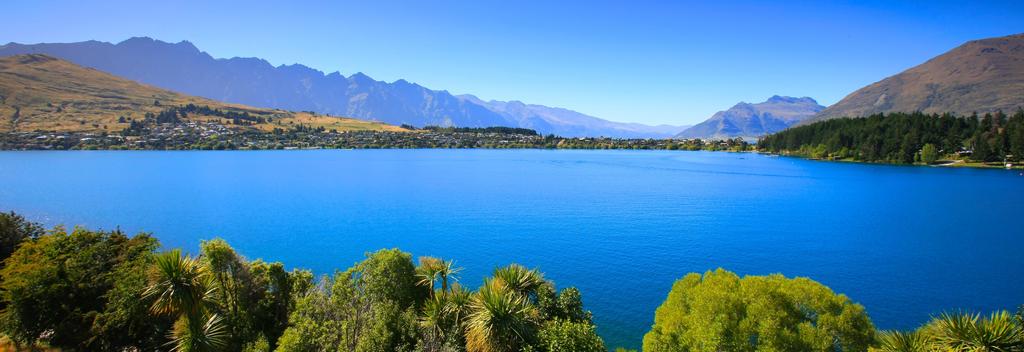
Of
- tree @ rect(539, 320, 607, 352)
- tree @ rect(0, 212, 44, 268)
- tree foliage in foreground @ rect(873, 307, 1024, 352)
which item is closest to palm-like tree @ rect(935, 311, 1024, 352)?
tree foliage in foreground @ rect(873, 307, 1024, 352)

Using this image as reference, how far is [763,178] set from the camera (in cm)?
11388

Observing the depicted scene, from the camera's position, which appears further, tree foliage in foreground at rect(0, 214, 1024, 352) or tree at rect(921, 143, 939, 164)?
tree at rect(921, 143, 939, 164)

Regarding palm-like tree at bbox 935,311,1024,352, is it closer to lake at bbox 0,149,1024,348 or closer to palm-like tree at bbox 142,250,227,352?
lake at bbox 0,149,1024,348

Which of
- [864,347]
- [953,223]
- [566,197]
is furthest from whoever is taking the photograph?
[566,197]

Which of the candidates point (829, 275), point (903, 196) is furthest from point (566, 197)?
point (903, 196)

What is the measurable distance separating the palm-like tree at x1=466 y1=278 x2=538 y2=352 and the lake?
998 centimetres

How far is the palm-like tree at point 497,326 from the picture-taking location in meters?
17.2

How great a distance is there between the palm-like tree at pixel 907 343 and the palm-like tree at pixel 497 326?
11178mm

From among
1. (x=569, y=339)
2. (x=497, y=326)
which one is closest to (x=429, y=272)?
(x=497, y=326)

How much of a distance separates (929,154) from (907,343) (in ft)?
574

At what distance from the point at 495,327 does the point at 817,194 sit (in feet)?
285

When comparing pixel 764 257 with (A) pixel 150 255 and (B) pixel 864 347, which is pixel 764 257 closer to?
(B) pixel 864 347

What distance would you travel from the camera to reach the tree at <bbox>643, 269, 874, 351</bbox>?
51.5ft

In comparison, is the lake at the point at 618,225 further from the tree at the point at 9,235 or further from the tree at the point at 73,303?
Answer: the tree at the point at 73,303
